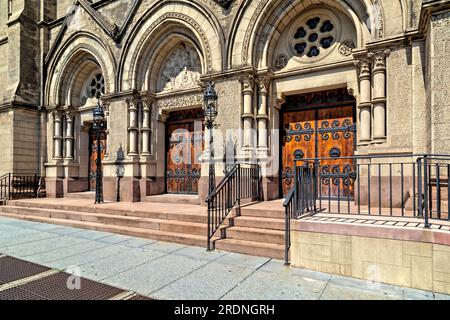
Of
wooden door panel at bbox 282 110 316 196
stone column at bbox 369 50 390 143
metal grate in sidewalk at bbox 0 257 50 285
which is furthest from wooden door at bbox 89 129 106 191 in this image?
stone column at bbox 369 50 390 143

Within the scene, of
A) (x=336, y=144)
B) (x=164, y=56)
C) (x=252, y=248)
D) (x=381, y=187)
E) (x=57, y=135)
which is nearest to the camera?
(x=252, y=248)

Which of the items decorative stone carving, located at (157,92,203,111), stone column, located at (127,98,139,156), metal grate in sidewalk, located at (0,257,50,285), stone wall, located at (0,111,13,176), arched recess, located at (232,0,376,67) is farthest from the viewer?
stone wall, located at (0,111,13,176)

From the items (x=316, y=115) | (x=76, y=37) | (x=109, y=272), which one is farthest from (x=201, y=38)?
(x=109, y=272)

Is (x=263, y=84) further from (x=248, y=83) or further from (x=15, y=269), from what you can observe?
(x=15, y=269)

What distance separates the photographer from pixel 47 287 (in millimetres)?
4055

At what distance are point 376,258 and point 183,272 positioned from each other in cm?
290

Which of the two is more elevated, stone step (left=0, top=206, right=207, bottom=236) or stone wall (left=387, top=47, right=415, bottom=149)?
stone wall (left=387, top=47, right=415, bottom=149)

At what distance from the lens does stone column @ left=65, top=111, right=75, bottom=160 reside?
12.9 metres

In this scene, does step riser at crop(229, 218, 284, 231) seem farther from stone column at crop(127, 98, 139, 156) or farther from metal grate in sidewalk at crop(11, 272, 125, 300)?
stone column at crop(127, 98, 139, 156)

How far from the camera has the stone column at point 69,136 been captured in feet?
42.3

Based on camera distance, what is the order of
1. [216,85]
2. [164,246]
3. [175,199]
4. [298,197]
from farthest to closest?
[175,199]
[216,85]
[164,246]
[298,197]

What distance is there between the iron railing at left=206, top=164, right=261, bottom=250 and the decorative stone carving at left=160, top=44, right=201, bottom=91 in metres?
4.00

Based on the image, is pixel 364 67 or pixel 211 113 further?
pixel 211 113

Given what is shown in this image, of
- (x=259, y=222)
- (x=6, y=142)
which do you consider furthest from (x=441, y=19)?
(x=6, y=142)
